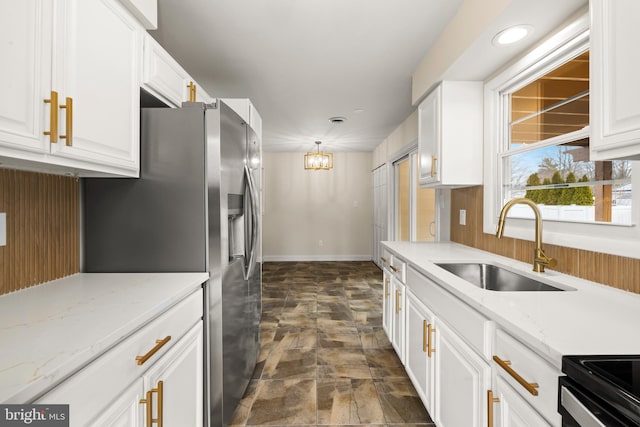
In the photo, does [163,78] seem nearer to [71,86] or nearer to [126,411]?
[71,86]

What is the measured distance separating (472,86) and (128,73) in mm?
2224

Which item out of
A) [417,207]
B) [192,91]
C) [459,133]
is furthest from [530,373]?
[417,207]

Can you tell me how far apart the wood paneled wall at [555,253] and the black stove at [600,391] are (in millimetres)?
733

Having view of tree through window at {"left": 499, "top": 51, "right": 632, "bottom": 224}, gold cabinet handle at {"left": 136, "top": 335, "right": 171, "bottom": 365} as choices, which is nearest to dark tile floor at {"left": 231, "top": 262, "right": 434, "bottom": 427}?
gold cabinet handle at {"left": 136, "top": 335, "right": 171, "bottom": 365}

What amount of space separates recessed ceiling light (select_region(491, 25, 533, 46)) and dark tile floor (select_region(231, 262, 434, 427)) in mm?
2183

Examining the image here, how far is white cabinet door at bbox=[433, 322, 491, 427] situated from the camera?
115 centimetres

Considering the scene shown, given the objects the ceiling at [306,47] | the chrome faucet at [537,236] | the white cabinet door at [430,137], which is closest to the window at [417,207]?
the ceiling at [306,47]

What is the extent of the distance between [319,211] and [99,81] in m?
5.95

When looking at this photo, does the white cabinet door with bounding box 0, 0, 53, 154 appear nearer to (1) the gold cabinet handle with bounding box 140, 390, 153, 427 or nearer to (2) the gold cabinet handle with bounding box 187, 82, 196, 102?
(1) the gold cabinet handle with bounding box 140, 390, 153, 427

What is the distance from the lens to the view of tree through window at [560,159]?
143 cm

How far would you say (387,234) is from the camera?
5.64 metres

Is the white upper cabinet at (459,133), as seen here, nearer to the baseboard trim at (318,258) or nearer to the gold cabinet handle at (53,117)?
the gold cabinet handle at (53,117)

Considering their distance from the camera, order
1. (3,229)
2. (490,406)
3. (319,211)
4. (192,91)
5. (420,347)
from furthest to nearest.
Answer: (319,211)
(192,91)
(420,347)
(3,229)
(490,406)

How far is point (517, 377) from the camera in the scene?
92cm
